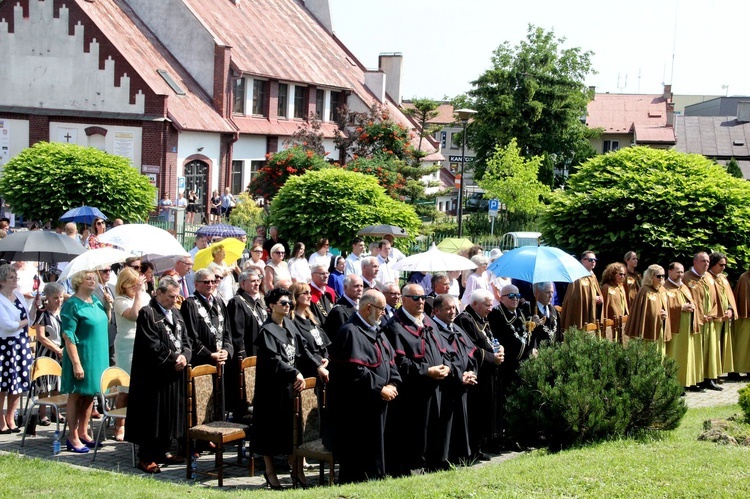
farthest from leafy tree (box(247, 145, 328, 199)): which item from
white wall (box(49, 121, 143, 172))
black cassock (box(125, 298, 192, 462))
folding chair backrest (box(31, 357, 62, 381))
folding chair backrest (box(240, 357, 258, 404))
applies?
black cassock (box(125, 298, 192, 462))

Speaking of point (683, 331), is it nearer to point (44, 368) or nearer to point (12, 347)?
point (44, 368)

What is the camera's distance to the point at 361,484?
868 centimetres

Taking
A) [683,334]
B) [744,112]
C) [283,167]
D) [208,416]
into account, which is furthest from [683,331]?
[744,112]

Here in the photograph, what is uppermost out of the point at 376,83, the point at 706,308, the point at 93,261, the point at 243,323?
the point at 376,83

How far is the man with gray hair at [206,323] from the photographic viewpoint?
10.2 meters

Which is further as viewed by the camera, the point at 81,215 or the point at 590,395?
the point at 81,215

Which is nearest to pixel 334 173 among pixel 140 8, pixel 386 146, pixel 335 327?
pixel 335 327

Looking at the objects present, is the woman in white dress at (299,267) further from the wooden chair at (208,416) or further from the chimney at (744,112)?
the chimney at (744,112)

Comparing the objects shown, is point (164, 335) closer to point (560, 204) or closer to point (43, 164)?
point (560, 204)

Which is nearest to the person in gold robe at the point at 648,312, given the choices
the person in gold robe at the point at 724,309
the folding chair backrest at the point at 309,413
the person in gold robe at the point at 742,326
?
the person in gold robe at the point at 724,309

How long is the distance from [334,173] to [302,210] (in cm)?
113

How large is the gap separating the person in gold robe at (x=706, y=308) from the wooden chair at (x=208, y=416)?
27.7 ft

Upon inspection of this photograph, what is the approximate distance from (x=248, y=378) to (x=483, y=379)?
257 cm

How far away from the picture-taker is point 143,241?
44.1ft
